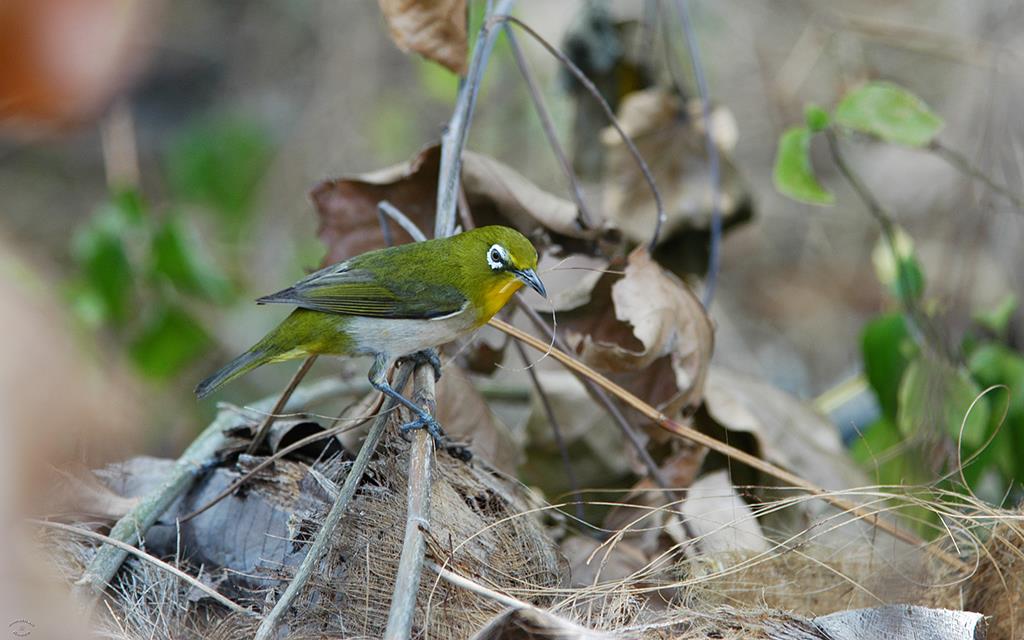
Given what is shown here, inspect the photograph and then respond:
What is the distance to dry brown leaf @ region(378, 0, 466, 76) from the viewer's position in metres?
3.08

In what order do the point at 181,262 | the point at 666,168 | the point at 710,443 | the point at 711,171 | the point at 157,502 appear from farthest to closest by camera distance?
the point at 181,262
the point at 666,168
the point at 711,171
the point at 710,443
the point at 157,502

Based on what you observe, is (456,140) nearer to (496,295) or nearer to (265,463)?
(496,295)

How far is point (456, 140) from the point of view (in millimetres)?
2789

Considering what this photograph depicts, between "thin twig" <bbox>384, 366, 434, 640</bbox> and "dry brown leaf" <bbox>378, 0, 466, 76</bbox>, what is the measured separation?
1469mm

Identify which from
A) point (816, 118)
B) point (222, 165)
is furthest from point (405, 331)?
point (222, 165)

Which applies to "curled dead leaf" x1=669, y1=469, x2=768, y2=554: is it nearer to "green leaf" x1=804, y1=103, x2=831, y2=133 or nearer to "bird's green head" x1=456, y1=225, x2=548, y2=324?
"bird's green head" x1=456, y1=225, x2=548, y2=324

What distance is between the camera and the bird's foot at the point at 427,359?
2822 millimetres

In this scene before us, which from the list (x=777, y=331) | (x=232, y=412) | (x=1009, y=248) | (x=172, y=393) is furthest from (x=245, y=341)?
(x=1009, y=248)

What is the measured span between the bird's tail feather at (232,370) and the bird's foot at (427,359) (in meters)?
0.46

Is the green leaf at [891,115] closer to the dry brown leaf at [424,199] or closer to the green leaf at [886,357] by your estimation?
the green leaf at [886,357]

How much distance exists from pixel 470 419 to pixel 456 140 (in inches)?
32.5

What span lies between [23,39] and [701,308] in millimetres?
2512

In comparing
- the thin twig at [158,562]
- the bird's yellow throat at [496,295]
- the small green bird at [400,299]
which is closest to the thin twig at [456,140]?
the small green bird at [400,299]

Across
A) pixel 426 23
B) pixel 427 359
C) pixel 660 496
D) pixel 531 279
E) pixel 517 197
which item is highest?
pixel 426 23
